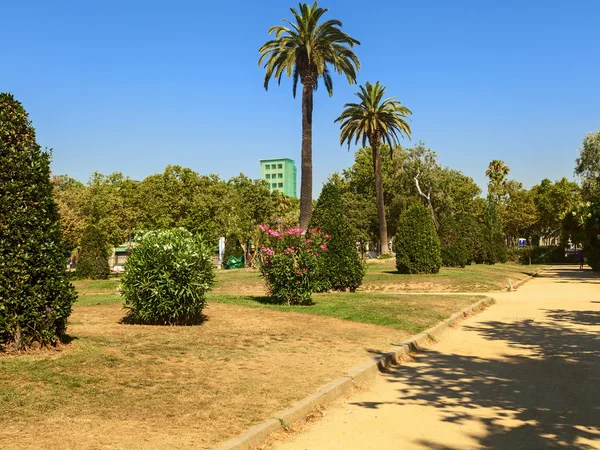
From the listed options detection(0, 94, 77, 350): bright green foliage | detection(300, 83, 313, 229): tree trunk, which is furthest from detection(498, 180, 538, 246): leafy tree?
detection(0, 94, 77, 350): bright green foliage

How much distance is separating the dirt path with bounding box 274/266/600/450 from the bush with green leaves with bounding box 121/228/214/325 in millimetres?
4191

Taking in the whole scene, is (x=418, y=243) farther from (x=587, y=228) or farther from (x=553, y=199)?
(x=553, y=199)

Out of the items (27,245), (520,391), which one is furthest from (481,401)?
(27,245)

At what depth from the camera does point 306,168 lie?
3347 centimetres

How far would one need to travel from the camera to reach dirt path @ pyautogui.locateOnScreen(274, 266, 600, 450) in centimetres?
528

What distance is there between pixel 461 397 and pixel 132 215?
54.6m

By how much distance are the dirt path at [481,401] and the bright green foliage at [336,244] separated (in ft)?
24.7

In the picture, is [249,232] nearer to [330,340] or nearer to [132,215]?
[132,215]

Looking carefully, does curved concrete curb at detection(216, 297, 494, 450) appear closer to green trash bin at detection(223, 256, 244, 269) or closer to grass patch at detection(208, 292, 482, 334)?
grass patch at detection(208, 292, 482, 334)

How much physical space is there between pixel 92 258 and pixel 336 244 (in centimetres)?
1569

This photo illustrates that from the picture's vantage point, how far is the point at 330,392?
22.0 ft

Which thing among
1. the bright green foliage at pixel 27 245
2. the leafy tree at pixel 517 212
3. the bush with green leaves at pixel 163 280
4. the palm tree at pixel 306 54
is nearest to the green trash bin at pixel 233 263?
the palm tree at pixel 306 54

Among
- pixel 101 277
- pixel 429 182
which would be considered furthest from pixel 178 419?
pixel 429 182

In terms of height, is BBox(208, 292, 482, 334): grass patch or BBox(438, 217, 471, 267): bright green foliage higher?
BBox(438, 217, 471, 267): bright green foliage
